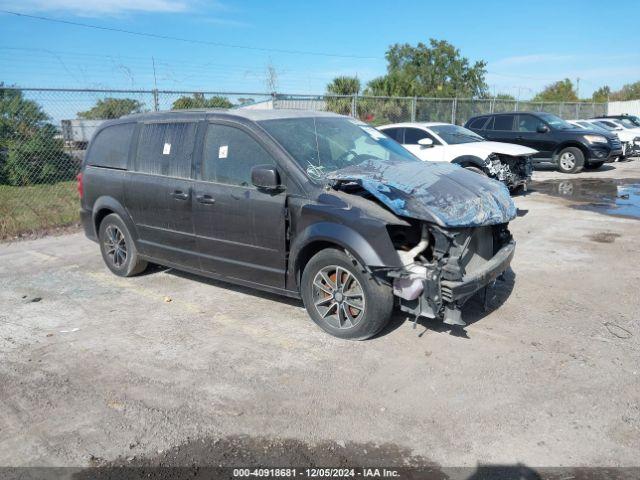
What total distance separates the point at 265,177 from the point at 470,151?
735 centimetres

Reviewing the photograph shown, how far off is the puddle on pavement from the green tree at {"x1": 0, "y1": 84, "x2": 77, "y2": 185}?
396 inches

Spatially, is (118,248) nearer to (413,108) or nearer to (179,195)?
(179,195)

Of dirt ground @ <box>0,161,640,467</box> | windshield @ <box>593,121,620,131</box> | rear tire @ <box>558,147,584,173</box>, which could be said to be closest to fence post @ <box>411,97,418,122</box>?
rear tire @ <box>558,147,584,173</box>

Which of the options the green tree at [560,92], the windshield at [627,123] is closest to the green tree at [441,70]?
the green tree at [560,92]

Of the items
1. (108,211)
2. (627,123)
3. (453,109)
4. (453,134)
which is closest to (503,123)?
(453,134)

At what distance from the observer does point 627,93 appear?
67250 mm

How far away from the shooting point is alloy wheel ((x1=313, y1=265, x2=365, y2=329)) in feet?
14.4

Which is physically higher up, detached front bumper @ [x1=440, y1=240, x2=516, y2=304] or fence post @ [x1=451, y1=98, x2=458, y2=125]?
fence post @ [x1=451, y1=98, x2=458, y2=125]

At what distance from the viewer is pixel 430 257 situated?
4.38 meters

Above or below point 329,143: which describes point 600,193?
below

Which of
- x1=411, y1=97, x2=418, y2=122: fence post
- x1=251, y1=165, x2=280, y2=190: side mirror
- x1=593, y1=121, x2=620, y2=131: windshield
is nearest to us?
x1=251, y1=165, x2=280, y2=190: side mirror

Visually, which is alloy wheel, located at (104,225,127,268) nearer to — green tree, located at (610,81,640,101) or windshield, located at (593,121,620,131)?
windshield, located at (593,121,620,131)

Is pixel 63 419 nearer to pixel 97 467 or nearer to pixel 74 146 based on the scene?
pixel 97 467

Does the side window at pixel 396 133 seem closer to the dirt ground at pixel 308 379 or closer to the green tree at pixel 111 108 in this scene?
the green tree at pixel 111 108
